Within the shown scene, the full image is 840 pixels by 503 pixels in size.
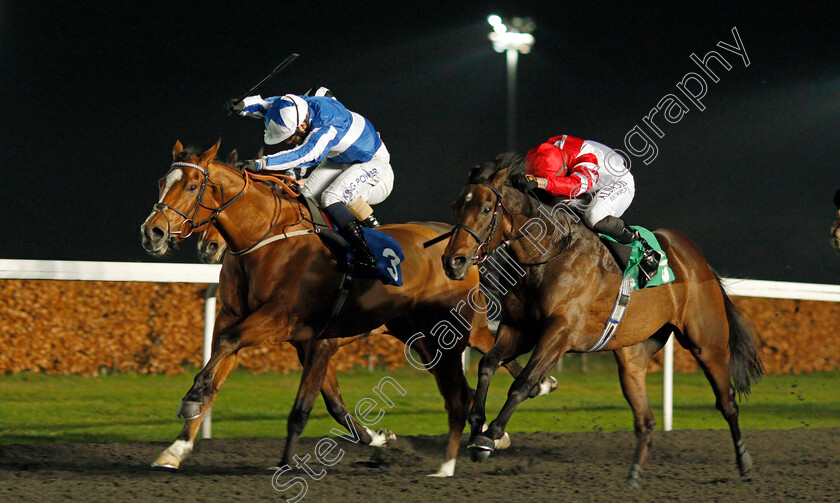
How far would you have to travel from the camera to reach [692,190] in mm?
11508

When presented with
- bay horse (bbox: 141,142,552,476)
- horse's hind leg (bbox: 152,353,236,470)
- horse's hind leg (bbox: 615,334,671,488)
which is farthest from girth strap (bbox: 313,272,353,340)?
horse's hind leg (bbox: 615,334,671,488)

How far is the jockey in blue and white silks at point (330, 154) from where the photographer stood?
4020mm

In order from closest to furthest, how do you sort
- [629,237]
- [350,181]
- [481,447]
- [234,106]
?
1. [481,447]
2. [629,237]
3. [234,106]
4. [350,181]

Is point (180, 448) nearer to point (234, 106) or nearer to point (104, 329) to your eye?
point (234, 106)

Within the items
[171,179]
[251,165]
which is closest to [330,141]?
[251,165]

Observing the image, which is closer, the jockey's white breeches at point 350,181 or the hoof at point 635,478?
the hoof at point 635,478

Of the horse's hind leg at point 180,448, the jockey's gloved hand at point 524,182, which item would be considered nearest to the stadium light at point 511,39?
the jockey's gloved hand at point 524,182

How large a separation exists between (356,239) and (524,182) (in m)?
0.91

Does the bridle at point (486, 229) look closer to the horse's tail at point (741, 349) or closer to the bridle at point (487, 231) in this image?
the bridle at point (487, 231)

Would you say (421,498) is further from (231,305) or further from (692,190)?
(692,190)

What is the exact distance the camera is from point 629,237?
401 centimetres

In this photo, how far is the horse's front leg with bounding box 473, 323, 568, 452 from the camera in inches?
126

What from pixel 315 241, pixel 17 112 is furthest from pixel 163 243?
pixel 17 112

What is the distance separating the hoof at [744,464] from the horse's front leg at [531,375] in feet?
4.04
